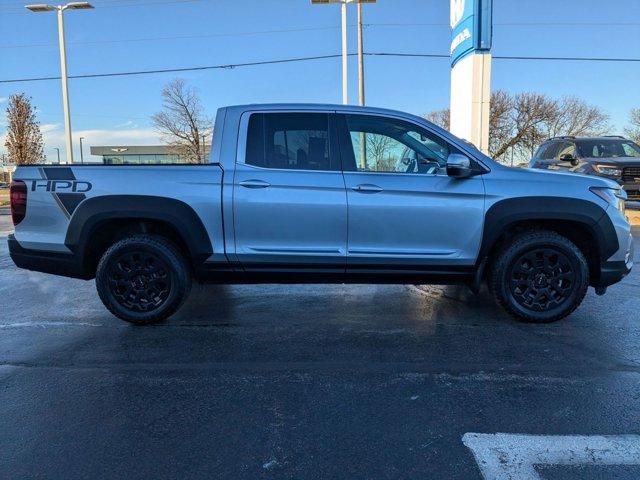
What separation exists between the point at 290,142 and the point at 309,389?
222 centimetres

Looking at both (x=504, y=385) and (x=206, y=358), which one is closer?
(x=504, y=385)

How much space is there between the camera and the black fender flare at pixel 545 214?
4363mm

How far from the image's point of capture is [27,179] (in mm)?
4484

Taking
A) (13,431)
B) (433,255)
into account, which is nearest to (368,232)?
(433,255)

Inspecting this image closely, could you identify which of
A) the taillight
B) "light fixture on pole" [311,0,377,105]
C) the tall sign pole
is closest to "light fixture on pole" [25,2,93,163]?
"light fixture on pole" [311,0,377,105]

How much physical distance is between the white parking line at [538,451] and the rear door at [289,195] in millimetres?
2113

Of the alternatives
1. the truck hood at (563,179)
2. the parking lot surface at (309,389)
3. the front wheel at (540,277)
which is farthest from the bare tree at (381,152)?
the parking lot surface at (309,389)

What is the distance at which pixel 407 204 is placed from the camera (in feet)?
14.3

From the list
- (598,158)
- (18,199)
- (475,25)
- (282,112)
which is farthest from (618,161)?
(18,199)

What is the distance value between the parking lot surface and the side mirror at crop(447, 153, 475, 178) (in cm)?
139

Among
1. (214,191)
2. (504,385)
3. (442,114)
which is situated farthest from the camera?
(442,114)

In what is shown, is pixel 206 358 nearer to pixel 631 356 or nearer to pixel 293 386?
pixel 293 386

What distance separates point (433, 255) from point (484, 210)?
1.92 ft

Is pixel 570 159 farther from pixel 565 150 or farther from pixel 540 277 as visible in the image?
pixel 540 277
